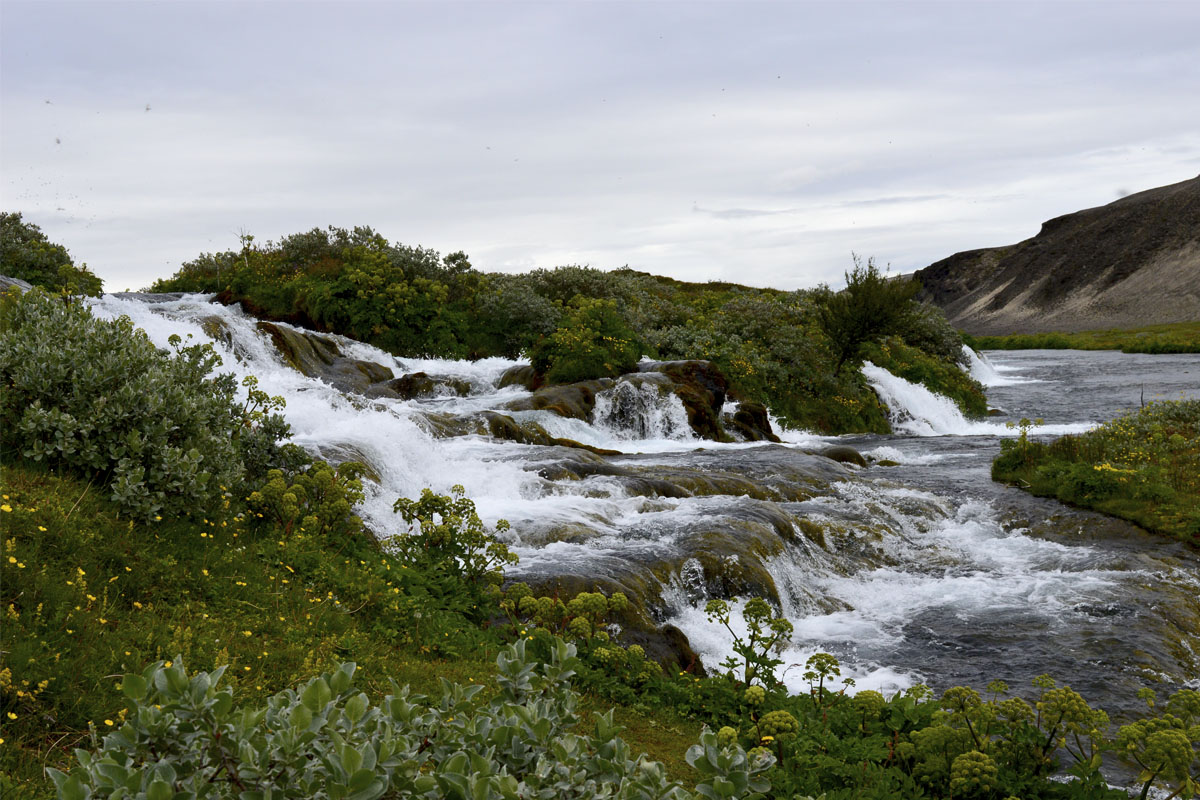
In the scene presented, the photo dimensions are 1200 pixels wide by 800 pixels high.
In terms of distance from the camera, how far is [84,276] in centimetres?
2562

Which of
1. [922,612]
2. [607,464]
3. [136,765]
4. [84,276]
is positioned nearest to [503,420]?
[607,464]

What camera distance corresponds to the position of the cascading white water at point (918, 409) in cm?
3378

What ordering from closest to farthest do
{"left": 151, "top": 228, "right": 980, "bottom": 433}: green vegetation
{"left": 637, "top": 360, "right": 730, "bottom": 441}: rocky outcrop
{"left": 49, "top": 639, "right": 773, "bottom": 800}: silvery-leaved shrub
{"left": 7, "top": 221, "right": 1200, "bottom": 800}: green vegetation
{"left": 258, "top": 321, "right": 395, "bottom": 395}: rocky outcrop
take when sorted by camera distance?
{"left": 49, "top": 639, "right": 773, "bottom": 800}: silvery-leaved shrub, {"left": 7, "top": 221, "right": 1200, "bottom": 800}: green vegetation, {"left": 637, "top": 360, "right": 730, "bottom": 441}: rocky outcrop, {"left": 258, "top": 321, "right": 395, "bottom": 395}: rocky outcrop, {"left": 151, "top": 228, "right": 980, "bottom": 433}: green vegetation

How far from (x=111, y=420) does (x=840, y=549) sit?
420 inches

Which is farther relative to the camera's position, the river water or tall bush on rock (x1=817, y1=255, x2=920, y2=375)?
tall bush on rock (x1=817, y1=255, x2=920, y2=375)

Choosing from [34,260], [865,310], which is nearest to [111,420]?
[34,260]

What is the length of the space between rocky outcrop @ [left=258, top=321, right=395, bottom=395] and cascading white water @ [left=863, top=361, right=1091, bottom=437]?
67.5 feet

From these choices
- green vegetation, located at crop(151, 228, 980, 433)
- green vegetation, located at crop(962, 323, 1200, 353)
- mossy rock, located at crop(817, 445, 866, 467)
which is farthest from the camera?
green vegetation, located at crop(962, 323, 1200, 353)

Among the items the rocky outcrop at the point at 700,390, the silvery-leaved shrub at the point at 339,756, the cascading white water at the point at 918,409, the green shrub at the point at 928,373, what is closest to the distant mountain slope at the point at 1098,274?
the green shrub at the point at 928,373

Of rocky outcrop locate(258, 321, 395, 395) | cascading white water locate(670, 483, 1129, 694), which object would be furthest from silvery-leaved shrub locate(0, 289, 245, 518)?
rocky outcrop locate(258, 321, 395, 395)

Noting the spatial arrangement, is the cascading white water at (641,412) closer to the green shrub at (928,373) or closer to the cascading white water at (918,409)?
the cascading white water at (918,409)

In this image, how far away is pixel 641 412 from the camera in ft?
81.0

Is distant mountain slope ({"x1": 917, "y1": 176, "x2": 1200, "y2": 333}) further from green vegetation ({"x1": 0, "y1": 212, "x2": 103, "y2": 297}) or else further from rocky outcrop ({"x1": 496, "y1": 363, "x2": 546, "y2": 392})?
green vegetation ({"x1": 0, "y1": 212, "x2": 103, "y2": 297})

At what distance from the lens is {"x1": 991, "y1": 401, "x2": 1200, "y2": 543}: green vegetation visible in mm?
14477
